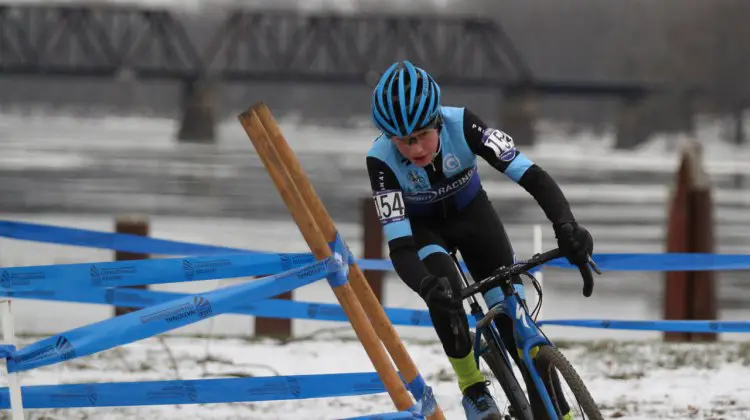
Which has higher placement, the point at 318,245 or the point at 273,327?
the point at 273,327

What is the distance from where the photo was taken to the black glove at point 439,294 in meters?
4.49

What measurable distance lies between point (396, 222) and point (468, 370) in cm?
71

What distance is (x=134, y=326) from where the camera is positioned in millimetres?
4094

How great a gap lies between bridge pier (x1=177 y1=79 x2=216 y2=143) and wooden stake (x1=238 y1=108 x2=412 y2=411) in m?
88.3

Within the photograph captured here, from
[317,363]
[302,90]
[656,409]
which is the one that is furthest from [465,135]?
[302,90]

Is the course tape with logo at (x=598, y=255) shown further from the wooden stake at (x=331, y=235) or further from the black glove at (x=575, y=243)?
the wooden stake at (x=331, y=235)

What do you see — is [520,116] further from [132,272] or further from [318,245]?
[318,245]

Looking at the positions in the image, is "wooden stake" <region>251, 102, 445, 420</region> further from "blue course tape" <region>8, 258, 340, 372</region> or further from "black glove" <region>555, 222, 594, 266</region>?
"black glove" <region>555, 222, 594, 266</region>

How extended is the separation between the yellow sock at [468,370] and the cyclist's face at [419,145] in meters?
0.85

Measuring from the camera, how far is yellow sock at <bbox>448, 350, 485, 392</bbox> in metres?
5.09

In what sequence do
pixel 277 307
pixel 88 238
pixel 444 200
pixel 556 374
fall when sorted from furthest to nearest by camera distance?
pixel 277 307 < pixel 88 238 < pixel 444 200 < pixel 556 374

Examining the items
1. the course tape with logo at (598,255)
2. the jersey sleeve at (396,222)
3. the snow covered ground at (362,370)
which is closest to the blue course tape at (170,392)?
the jersey sleeve at (396,222)

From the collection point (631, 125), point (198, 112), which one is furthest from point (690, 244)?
point (631, 125)

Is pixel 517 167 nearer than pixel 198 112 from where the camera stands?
Yes
